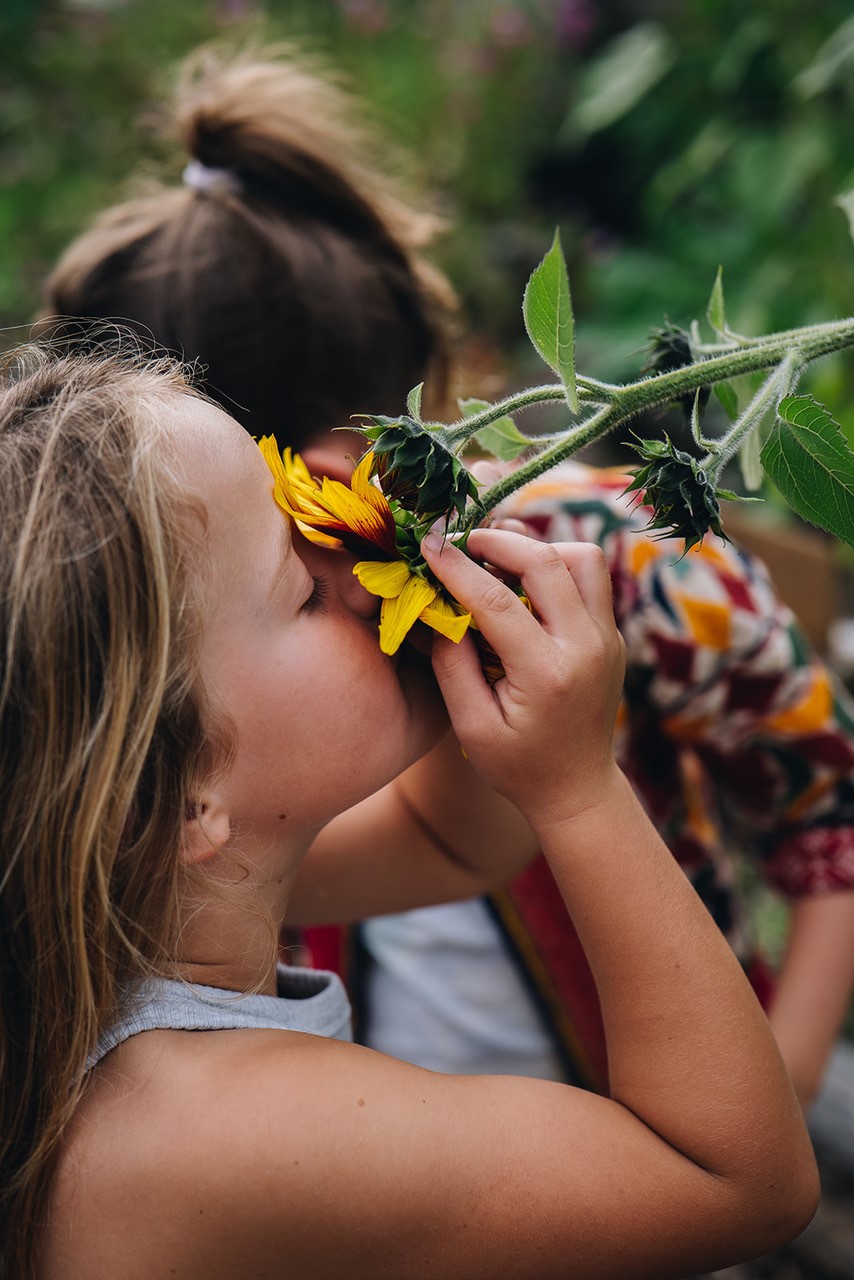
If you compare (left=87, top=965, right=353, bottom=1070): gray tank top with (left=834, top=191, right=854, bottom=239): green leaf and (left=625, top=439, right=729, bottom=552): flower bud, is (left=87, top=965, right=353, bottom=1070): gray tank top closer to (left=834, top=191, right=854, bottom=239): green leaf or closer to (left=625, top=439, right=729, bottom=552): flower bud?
(left=625, top=439, right=729, bottom=552): flower bud

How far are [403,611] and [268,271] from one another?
805 millimetres

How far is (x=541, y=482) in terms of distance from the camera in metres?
1.43

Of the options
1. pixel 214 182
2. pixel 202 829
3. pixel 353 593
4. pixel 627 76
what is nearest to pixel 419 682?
pixel 353 593

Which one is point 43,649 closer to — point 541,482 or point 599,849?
point 599,849

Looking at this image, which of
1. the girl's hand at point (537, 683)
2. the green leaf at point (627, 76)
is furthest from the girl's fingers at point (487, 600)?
the green leaf at point (627, 76)

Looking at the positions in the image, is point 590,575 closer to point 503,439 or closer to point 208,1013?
point 503,439

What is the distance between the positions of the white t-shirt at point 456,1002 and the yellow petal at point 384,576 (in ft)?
2.40

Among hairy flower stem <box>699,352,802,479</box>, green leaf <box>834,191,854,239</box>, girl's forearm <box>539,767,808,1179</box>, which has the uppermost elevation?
green leaf <box>834,191,854,239</box>

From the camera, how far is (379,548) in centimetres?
78

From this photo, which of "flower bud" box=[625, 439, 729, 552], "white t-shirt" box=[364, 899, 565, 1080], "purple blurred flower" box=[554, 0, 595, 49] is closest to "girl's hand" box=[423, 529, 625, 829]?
"flower bud" box=[625, 439, 729, 552]

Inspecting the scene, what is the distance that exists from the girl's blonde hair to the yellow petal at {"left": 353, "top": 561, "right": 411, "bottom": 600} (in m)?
0.14

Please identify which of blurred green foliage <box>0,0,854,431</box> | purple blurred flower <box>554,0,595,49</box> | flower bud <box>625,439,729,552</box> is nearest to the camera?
flower bud <box>625,439,729,552</box>

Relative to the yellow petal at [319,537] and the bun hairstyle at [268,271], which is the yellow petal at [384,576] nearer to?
the yellow petal at [319,537]

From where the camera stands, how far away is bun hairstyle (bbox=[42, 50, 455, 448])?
4.57ft
